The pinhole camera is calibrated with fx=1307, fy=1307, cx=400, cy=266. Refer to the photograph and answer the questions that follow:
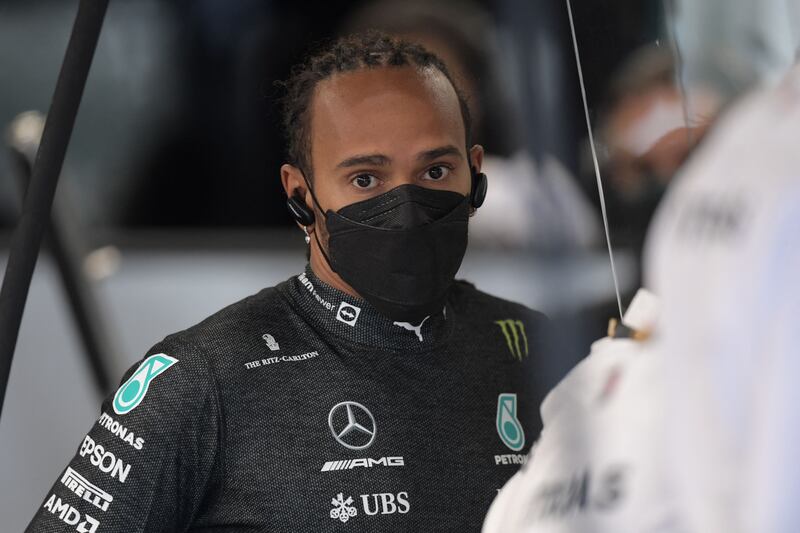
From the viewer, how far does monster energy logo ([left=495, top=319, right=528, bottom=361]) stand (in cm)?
191

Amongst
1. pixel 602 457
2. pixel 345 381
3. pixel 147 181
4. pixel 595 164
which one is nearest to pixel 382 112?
pixel 345 381

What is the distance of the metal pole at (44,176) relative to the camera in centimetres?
144

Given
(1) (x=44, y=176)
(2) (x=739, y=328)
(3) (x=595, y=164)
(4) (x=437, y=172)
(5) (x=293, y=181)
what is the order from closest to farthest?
1. (2) (x=739, y=328)
2. (3) (x=595, y=164)
3. (1) (x=44, y=176)
4. (4) (x=437, y=172)
5. (5) (x=293, y=181)

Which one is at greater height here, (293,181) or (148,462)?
(293,181)

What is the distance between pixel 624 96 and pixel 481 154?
0.89 metres

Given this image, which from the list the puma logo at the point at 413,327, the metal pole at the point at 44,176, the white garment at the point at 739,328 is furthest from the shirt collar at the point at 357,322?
the white garment at the point at 739,328

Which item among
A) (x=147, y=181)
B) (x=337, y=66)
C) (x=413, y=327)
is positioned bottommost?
(x=413, y=327)

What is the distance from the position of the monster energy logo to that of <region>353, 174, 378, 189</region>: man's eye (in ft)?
1.15

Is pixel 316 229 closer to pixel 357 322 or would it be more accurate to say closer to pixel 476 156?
pixel 357 322

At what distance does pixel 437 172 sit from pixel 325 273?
0.23 metres

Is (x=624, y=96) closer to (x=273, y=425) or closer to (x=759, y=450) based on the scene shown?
(x=759, y=450)

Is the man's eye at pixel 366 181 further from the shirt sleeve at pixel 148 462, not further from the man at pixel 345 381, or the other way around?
the shirt sleeve at pixel 148 462

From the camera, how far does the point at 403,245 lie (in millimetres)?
1691

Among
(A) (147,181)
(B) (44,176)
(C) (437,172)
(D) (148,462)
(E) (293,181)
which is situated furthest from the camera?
Result: (A) (147,181)
